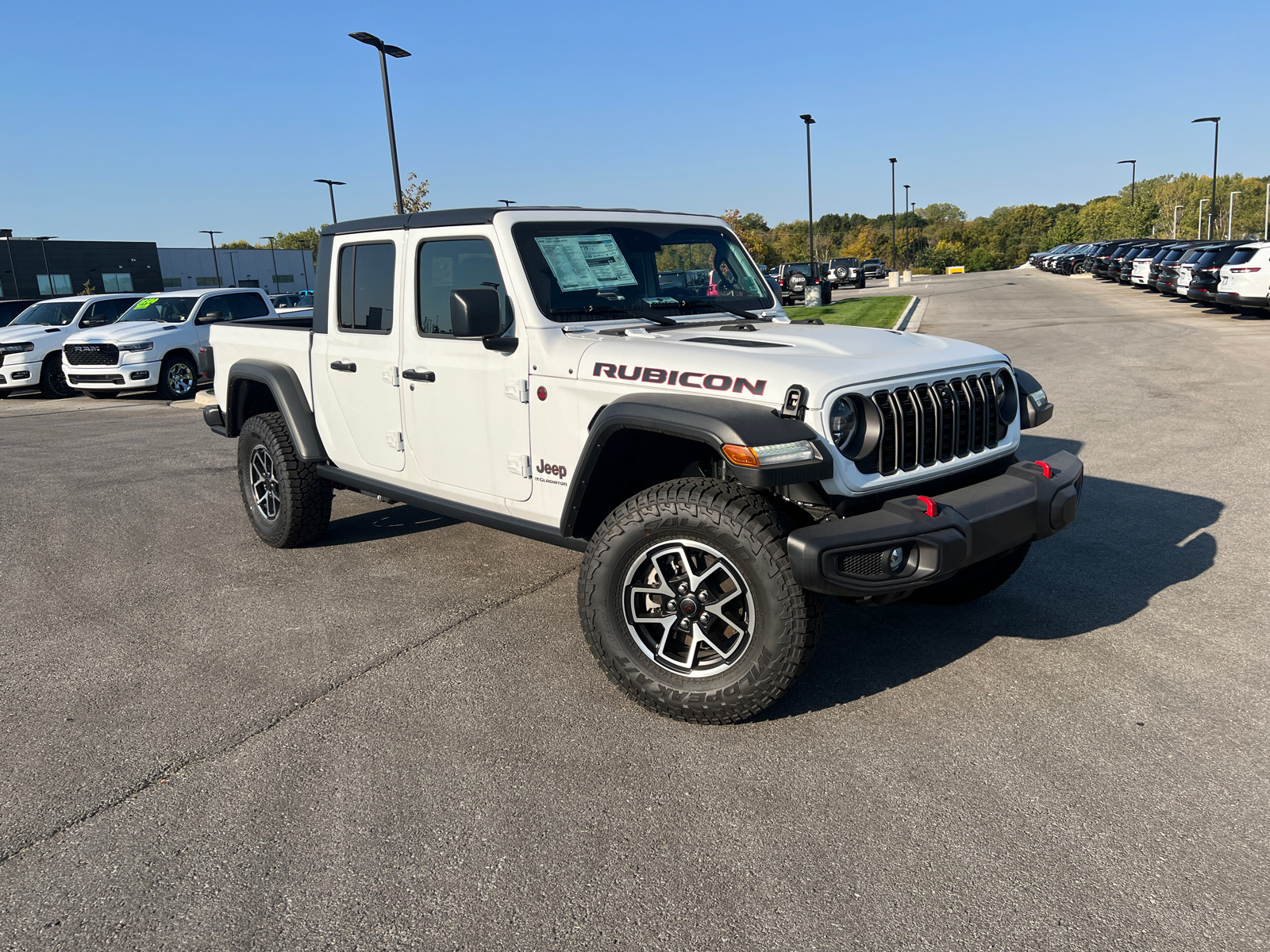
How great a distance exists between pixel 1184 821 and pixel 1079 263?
184 feet

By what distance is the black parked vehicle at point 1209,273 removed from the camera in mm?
21969

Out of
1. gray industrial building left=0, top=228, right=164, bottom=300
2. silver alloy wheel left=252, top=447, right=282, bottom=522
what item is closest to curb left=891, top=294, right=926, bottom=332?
silver alloy wheel left=252, top=447, right=282, bottom=522

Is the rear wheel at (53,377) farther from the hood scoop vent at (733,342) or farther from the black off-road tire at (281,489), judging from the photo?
the hood scoop vent at (733,342)

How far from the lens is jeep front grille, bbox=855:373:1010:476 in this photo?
11.9 ft

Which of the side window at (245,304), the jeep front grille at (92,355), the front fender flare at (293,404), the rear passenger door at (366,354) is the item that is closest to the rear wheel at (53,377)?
the jeep front grille at (92,355)

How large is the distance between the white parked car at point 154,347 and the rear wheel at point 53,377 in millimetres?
1065

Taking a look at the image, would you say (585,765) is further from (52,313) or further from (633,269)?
(52,313)

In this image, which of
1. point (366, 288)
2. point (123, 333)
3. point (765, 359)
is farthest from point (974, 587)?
point (123, 333)

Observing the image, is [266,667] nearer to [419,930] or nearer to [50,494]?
[419,930]

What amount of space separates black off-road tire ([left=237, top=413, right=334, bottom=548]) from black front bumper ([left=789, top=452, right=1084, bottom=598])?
3.68 m

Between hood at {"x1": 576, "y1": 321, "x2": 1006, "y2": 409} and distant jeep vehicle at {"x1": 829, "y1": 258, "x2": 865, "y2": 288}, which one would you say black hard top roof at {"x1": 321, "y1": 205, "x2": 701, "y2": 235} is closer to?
hood at {"x1": 576, "y1": 321, "x2": 1006, "y2": 409}

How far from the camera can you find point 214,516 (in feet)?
23.8

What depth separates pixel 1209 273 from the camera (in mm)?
22562

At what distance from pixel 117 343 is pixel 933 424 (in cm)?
1548
